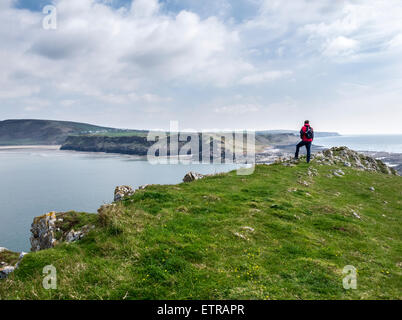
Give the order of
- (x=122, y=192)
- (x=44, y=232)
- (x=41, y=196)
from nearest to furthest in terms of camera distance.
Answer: (x=44, y=232)
(x=122, y=192)
(x=41, y=196)

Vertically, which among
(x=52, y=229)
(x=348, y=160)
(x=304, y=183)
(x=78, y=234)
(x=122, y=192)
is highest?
(x=348, y=160)

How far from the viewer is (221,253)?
9477 mm

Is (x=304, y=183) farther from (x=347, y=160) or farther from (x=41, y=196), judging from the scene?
(x=41, y=196)

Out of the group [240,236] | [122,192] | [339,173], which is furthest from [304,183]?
[122,192]

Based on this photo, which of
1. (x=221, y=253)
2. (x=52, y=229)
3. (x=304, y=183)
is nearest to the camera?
(x=221, y=253)

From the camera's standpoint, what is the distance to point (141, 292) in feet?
23.8

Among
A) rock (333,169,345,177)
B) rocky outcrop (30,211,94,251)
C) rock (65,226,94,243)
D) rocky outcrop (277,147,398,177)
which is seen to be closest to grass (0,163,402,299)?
rock (65,226,94,243)

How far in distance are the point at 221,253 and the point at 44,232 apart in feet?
38.5

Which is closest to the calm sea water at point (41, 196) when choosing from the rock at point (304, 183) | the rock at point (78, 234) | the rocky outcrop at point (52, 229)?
the rocky outcrop at point (52, 229)

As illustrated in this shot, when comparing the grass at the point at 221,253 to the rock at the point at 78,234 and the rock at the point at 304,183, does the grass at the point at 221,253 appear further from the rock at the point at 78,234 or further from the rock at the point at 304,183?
the rock at the point at 304,183

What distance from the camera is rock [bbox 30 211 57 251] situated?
13.5 meters

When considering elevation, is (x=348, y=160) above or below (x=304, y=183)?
above

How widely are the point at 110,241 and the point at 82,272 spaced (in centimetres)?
191

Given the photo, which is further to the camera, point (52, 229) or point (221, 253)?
point (52, 229)
